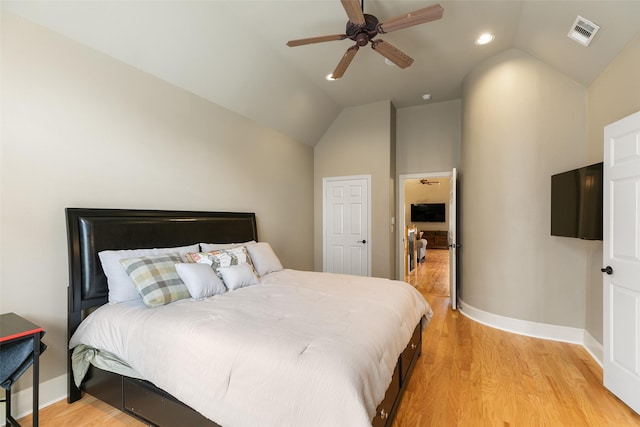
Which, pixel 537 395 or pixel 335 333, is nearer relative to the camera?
pixel 335 333

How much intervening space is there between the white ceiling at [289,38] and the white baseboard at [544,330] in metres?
2.60

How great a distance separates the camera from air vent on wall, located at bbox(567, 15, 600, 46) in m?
2.33

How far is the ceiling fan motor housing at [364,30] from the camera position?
89.8 inches

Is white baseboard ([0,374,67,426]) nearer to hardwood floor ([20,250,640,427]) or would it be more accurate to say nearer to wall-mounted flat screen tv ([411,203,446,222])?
hardwood floor ([20,250,640,427])

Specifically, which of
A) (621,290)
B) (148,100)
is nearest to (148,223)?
(148,100)

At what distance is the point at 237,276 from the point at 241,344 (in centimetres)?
116

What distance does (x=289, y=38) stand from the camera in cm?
304

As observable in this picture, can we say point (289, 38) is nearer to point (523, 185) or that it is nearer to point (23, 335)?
point (523, 185)

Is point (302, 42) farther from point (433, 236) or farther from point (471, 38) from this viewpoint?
point (433, 236)

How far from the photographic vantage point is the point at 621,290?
2061 millimetres

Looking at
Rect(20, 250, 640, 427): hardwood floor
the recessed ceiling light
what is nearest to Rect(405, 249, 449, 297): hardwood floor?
Rect(20, 250, 640, 427): hardwood floor

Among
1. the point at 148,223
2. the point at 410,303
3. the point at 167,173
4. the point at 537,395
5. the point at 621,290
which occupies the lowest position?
the point at 537,395

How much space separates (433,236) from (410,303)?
30.0ft

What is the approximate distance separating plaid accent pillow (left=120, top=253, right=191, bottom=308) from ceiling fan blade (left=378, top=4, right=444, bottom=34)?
99.8 inches
